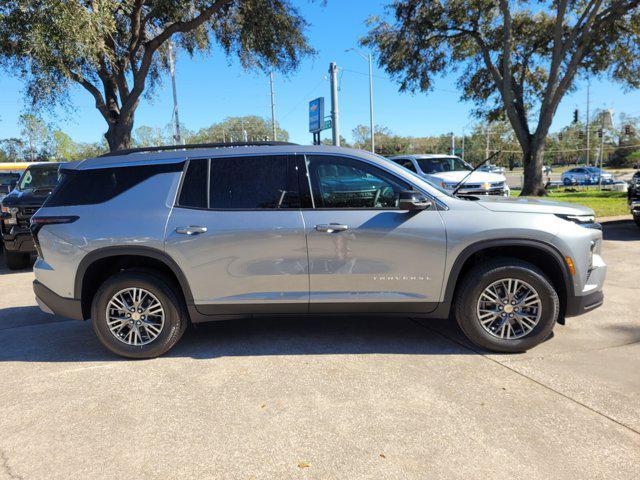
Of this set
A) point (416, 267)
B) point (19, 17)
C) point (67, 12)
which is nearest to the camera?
point (416, 267)

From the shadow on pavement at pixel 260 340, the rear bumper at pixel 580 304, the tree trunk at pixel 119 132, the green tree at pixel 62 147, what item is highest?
the green tree at pixel 62 147

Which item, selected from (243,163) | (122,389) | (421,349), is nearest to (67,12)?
(243,163)

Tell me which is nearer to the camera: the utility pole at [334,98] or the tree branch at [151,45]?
the tree branch at [151,45]

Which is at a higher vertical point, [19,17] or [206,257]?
[19,17]

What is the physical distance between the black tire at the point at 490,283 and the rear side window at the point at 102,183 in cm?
275

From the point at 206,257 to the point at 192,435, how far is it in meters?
1.50

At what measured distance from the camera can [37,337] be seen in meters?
4.94

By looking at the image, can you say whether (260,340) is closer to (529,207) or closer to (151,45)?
(529,207)

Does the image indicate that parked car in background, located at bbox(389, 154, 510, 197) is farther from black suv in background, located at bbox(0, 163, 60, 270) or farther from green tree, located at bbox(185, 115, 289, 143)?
green tree, located at bbox(185, 115, 289, 143)

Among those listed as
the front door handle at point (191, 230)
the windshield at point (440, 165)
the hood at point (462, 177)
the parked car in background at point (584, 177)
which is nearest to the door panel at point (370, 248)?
the front door handle at point (191, 230)

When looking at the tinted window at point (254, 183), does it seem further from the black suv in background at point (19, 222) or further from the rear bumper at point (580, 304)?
the black suv in background at point (19, 222)

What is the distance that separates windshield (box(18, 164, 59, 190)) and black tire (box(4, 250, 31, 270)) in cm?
170

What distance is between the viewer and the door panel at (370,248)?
3922 millimetres

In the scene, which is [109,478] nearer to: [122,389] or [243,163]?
[122,389]
